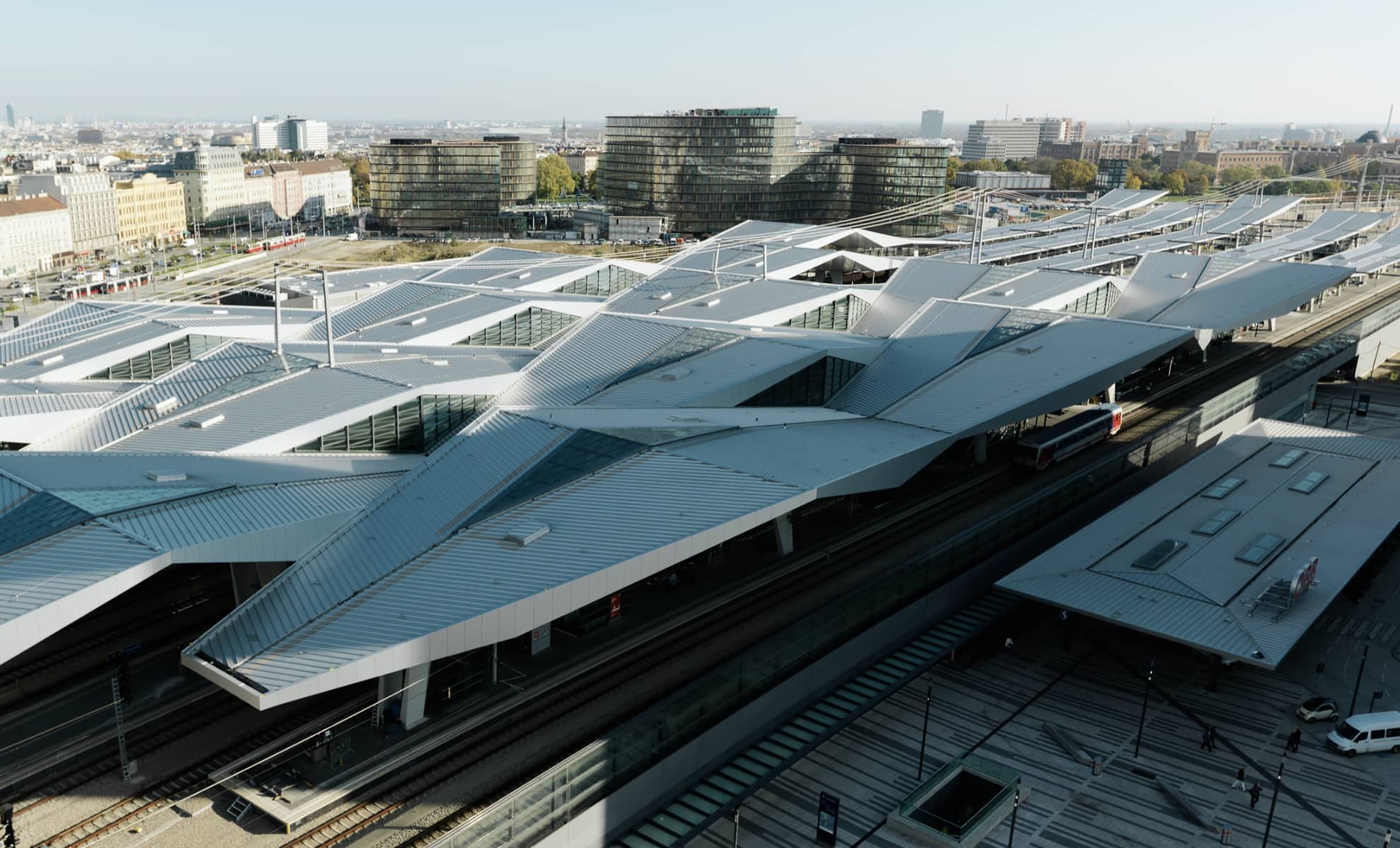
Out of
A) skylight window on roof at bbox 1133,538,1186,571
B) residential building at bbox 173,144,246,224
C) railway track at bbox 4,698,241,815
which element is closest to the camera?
railway track at bbox 4,698,241,815

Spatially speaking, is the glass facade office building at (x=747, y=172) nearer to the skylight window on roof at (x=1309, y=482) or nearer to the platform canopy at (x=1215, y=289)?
the platform canopy at (x=1215, y=289)

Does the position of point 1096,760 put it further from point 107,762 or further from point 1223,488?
point 107,762

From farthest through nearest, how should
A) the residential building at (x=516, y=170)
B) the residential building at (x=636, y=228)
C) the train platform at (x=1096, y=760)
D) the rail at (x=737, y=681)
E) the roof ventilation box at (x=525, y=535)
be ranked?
the residential building at (x=516, y=170) < the residential building at (x=636, y=228) < the roof ventilation box at (x=525, y=535) < the train platform at (x=1096, y=760) < the rail at (x=737, y=681)

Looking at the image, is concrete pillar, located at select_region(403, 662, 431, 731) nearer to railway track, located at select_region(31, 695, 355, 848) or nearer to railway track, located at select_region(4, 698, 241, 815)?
railway track, located at select_region(31, 695, 355, 848)

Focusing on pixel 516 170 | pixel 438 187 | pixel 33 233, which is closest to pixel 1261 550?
pixel 33 233

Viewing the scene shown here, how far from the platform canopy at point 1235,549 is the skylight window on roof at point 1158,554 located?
7cm

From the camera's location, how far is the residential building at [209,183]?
176375mm

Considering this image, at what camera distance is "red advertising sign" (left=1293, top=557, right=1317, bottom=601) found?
34.5 meters

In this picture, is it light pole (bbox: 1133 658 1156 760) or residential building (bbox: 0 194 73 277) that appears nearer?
light pole (bbox: 1133 658 1156 760)

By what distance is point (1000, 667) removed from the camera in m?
36.2

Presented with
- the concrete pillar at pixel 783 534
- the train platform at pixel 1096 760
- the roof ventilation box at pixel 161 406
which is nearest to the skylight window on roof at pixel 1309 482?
the train platform at pixel 1096 760

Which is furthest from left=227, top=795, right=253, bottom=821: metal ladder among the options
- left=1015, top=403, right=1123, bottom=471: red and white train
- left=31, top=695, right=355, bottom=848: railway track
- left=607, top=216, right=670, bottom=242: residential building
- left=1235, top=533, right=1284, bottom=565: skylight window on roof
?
left=607, top=216, right=670, bottom=242: residential building

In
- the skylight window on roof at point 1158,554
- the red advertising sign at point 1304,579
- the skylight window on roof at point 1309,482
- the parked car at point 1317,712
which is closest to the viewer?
the parked car at point 1317,712

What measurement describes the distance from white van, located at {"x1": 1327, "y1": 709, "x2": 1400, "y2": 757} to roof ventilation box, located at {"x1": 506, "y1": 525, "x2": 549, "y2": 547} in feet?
80.0
